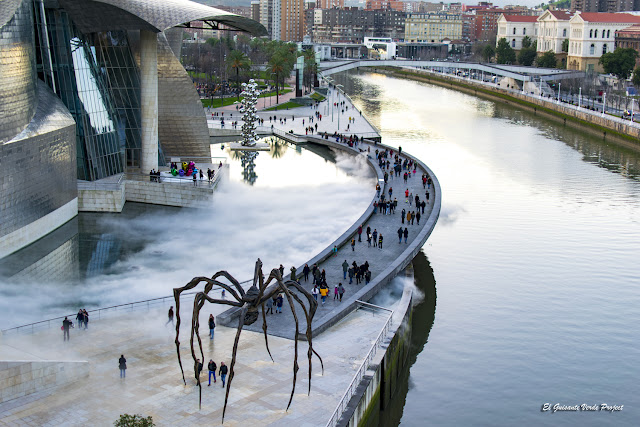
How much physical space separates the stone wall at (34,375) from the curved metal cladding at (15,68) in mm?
14670

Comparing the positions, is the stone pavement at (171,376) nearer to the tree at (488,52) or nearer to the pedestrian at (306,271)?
the pedestrian at (306,271)

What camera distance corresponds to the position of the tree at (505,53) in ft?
431

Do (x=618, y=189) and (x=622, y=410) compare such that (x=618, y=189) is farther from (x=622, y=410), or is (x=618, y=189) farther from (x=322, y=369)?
(x=322, y=369)

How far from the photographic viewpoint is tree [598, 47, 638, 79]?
97.6 m

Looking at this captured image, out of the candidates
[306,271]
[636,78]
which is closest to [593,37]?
[636,78]

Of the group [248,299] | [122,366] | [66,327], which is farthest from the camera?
[66,327]

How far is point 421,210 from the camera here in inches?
1507

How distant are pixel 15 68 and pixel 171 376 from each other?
1805cm

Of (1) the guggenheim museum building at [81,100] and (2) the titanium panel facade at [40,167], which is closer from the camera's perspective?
(2) the titanium panel facade at [40,167]

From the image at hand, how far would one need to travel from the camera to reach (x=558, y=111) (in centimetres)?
8444

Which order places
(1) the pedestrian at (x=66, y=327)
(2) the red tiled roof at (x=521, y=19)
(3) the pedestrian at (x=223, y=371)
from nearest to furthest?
1. (3) the pedestrian at (x=223, y=371)
2. (1) the pedestrian at (x=66, y=327)
3. (2) the red tiled roof at (x=521, y=19)

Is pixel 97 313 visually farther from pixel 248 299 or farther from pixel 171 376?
pixel 248 299

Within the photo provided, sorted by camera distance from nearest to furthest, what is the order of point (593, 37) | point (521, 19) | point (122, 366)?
point (122, 366) < point (593, 37) < point (521, 19)

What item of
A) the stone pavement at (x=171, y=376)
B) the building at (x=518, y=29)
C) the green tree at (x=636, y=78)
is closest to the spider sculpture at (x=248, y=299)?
the stone pavement at (x=171, y=376)
